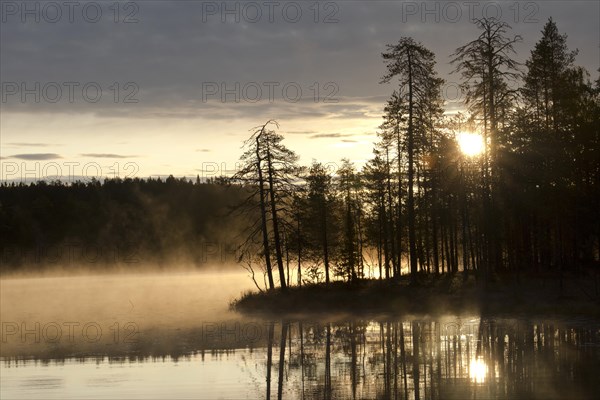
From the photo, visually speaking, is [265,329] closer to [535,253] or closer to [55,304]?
[535,253]

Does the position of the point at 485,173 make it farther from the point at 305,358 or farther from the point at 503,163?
the point at 305,358

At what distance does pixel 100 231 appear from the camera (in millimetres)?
192750

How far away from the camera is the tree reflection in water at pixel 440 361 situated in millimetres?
20250

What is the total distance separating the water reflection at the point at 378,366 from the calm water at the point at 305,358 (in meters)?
0.04

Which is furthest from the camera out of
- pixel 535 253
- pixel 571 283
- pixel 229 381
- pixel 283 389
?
pixel 535 253

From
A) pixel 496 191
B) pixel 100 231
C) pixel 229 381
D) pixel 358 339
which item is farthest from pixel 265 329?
pixel 100 231

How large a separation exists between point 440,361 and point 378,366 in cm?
200

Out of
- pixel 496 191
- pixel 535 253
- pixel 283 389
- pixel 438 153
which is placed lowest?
pixel 283 389

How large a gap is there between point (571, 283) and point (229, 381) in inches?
1159

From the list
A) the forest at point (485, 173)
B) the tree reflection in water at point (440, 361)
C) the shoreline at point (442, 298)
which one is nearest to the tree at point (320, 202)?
the forest at point (485, 173)

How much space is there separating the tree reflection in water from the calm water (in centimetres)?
4

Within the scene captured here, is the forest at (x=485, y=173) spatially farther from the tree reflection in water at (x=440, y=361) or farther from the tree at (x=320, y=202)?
the tree reflection in water at (x=440, y=361)

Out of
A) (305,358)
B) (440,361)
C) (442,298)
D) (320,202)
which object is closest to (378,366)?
(440,361)

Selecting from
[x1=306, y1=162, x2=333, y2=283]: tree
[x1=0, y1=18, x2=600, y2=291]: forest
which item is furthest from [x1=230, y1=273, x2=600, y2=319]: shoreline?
[x1=306, y1=162, x2=333, y2=283]: tree
